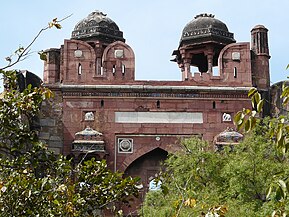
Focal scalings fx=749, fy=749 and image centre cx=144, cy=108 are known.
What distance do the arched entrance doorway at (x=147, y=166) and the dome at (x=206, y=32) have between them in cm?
377

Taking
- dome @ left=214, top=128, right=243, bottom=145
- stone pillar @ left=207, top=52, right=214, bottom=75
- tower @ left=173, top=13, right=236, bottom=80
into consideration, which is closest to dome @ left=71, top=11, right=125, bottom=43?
tower @ left=173, top=13, right=236, bottom=80

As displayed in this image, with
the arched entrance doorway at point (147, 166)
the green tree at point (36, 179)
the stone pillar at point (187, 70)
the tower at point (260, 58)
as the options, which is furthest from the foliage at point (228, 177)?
the green tree at point (36, 179)

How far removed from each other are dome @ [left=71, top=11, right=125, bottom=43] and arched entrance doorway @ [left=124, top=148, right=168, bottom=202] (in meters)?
4.04

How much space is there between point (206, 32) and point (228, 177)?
705 centimetres

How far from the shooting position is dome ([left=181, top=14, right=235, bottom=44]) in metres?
21.8

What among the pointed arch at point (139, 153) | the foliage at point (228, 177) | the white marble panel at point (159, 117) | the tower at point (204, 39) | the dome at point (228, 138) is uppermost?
the tower at point (204, 39)

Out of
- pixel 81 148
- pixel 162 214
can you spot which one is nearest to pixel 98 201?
pixel 162 214

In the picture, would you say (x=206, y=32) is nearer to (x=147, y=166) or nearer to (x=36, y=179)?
(x=147, y=166)

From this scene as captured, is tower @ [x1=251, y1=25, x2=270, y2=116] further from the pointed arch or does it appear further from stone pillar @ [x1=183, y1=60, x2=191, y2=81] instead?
the pointed arch

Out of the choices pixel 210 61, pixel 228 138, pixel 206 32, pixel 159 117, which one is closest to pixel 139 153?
pixel 159 117

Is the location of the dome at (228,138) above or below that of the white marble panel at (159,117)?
below

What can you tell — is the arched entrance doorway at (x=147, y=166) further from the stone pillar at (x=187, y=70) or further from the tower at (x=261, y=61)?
the tower at (x=261, y=61)

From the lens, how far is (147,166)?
20.1 m

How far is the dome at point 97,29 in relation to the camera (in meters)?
22.1
